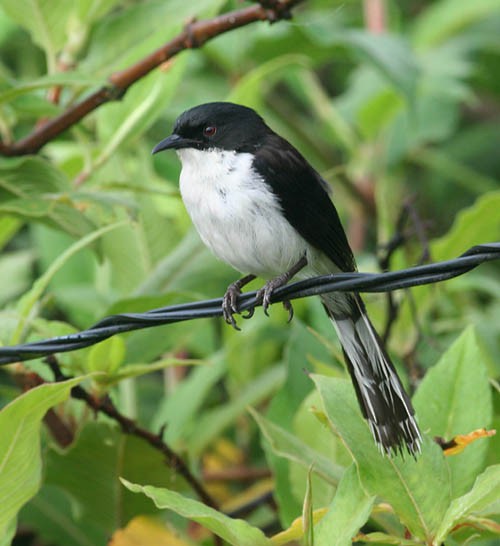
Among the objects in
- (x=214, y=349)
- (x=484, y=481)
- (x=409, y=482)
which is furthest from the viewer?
(x=214, y=349)

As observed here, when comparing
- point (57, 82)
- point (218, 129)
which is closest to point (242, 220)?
point (218, 129)

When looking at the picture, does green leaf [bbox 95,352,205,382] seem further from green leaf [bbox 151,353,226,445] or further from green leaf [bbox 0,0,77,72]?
green leaf [bbox 0,0,77,72]

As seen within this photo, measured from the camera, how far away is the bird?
3.65 metres

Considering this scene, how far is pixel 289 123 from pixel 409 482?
386 cm

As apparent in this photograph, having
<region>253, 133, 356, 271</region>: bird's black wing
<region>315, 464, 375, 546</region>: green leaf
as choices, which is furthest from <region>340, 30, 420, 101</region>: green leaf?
<region>315, 464, 375, 546</region>: green leaf

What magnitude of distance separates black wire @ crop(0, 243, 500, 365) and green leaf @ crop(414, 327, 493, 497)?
43cm

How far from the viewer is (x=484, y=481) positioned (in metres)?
2.50

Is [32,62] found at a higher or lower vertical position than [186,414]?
higher

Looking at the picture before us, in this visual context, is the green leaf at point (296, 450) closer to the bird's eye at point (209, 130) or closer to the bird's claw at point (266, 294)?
the bird's claw at point (266, 294)

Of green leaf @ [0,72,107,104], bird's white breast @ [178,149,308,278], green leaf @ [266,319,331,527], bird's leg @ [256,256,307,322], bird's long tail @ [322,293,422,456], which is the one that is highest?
green leaf @ [0,72,107,104]

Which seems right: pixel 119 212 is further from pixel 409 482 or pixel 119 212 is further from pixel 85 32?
pixel 409 482

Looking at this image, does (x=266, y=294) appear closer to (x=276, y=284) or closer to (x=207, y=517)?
(x=276, y=284)

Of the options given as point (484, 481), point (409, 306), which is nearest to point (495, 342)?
point (409, 306)

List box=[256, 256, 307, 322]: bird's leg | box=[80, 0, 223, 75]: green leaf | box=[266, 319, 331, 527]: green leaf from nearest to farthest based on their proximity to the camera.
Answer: box=[256, 256, 307, 322]: bird's leg, box=[266, 319, 331, 527]: green leaf, box=[80, 0, 223, 75]: green leaf
